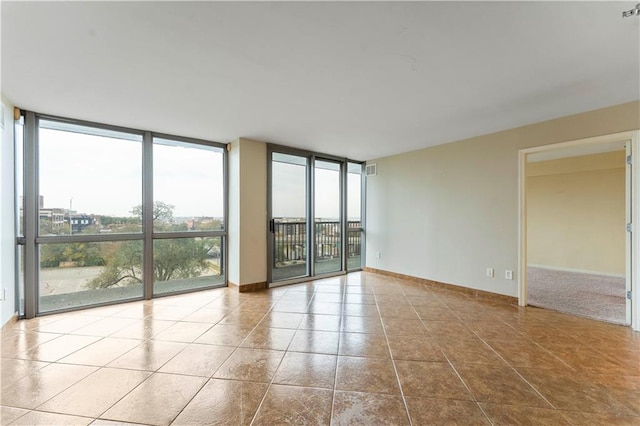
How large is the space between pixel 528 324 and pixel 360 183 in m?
3.78

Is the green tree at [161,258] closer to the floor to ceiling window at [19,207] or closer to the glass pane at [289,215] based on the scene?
the floor to ceiling window at [19,207]

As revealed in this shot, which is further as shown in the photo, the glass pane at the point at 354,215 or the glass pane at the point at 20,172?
the glass pane at the point at 354,215

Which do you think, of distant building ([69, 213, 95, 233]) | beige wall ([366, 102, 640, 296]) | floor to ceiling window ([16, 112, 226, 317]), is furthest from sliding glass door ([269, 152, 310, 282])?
distant building ([69, 213, 95, 233])

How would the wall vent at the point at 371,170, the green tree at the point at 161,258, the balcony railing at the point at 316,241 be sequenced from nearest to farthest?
the green tree at the point at 161,258, the balcony railing at the point at 316,241, the wall vent at the point at 371,170

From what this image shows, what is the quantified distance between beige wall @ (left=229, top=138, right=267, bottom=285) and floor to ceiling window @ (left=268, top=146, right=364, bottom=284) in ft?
0.55

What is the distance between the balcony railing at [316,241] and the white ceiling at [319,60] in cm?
214

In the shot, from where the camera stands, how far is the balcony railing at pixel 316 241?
4.71 m

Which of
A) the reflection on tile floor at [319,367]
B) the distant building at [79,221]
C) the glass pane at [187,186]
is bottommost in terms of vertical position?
the reflection on tile floor at [319,367]

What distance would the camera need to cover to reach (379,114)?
3092mm

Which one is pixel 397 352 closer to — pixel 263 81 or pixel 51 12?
pixel 263 81

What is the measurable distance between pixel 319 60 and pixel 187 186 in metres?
3.07

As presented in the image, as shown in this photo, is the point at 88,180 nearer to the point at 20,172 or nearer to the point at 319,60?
the point at 20,172

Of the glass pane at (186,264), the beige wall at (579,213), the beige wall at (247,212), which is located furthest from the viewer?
the beige wall at (579,213)

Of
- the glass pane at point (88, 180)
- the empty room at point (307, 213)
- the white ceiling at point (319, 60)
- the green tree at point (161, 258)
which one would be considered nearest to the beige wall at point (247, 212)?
the empty room at point (307, 213)
